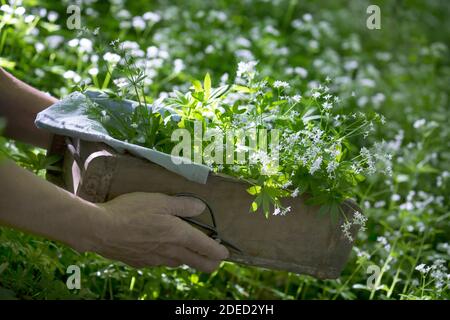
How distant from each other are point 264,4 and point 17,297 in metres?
2.71

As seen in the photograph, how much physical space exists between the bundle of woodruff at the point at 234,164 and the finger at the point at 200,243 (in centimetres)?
5

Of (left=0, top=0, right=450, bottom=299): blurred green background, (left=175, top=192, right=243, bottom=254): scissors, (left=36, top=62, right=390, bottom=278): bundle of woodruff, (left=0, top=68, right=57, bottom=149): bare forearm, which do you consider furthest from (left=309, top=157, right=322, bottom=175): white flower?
(left=0, top=68, right=57, bottom=149): bare forearm

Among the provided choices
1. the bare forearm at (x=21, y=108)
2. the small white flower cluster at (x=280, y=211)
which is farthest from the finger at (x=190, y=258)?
the bare forearm at (x=21, y=108)

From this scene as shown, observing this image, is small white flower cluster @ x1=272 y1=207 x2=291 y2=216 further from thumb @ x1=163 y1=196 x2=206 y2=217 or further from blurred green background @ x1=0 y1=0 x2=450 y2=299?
blurred green background @ x1=0 y1=0 x2=450 y2=299

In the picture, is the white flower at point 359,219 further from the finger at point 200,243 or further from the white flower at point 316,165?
the finger at point 200,243

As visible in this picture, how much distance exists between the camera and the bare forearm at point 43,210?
53.8 inches

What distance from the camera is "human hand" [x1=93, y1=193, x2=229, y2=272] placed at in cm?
146

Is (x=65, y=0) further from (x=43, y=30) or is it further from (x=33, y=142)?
(x=33, y=142)

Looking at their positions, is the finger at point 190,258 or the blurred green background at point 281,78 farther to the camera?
the blurred green background at point 281,78

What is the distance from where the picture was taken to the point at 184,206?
1541 mm

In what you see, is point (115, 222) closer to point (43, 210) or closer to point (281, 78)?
point (43, 210)

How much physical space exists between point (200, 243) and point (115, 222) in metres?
0.20

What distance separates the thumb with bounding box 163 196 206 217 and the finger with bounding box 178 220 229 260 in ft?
0.10

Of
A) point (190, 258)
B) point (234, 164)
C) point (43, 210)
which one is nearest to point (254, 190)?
point (234, 164)
